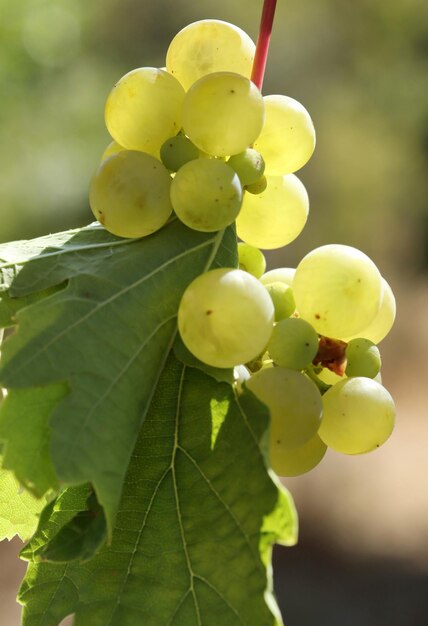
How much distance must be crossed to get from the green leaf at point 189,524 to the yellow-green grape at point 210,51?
15cm

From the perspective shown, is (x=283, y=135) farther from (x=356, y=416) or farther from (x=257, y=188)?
(x=356, y=416)

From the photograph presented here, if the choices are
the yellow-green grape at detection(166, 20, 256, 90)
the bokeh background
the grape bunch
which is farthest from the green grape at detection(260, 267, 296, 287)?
the bokeh background

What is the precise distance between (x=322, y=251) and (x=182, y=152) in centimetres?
8

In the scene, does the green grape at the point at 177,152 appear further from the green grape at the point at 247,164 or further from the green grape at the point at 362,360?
the green grape at the point at 362,360

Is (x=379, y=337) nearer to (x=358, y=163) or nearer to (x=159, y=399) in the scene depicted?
(x=159, y=399)

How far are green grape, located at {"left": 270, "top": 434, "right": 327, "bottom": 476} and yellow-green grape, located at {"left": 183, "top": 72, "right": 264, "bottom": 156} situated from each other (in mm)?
140

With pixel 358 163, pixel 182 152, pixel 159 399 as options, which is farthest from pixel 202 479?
pixel 358 163

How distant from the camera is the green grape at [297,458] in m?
0.39

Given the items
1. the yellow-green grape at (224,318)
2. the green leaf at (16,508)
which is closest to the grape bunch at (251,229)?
the yellow-green grape at (224,318)

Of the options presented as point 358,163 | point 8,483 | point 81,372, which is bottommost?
point 358,163

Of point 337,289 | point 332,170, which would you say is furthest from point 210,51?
point 332,170

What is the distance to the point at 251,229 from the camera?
447 millimetres

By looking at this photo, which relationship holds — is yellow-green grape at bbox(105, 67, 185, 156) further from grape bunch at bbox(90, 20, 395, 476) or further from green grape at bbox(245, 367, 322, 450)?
green grape at bbox(245, 367, 322, 450)

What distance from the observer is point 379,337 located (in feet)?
1.48
